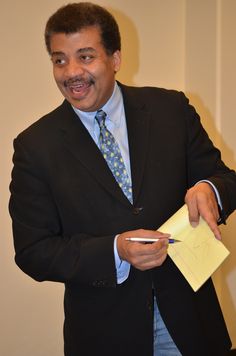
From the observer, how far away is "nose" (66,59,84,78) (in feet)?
4.34

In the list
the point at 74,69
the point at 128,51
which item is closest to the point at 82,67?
the point at 74,69

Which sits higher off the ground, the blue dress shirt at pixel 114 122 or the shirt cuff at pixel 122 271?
the blue dress shirt at pixel 114 122

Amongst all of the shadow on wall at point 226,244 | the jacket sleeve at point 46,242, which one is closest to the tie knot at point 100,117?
the jacket sleeve at point 46,242

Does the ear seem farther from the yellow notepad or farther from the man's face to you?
the yellow notepad

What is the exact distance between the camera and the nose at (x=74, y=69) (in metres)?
1.32

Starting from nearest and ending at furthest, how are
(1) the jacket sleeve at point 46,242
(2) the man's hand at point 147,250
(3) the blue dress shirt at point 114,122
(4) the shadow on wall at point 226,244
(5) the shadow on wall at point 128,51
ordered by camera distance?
(2) the man's hand at point 147,250
(1) the jacket sleeve at point 46,242
(3) the blue dress shirt at point 114,122
(5) the shadow on wall at point 128,51
(4) the shadow on wall at point 226,244

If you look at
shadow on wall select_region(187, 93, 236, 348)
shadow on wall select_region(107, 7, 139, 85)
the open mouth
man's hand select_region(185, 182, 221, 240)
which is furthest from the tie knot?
shadow on wall select_region(187, 93, 236, 348)

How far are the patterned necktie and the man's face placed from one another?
68 millimetres

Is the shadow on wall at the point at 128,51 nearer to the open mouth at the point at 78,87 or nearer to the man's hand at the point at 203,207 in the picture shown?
the open mouth at the point at 78,87

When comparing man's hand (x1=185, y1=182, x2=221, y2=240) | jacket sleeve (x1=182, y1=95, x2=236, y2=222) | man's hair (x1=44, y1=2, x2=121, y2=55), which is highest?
man's hair (x1=44, y1=2, x2=121, y2=55)

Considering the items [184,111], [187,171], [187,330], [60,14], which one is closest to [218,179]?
[187,171]

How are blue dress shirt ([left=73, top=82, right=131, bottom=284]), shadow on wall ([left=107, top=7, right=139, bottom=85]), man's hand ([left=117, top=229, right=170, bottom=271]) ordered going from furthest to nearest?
shadow on wall ([left=107, top=7, right=139, bottom=85]) → blue dress shirt ([left=73, top=82, right=131, bottom=284]) → man's hand ([left=117, top=229, right=170, bottom=271])

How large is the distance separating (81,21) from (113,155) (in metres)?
0.42

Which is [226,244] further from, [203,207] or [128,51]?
[203,207]
